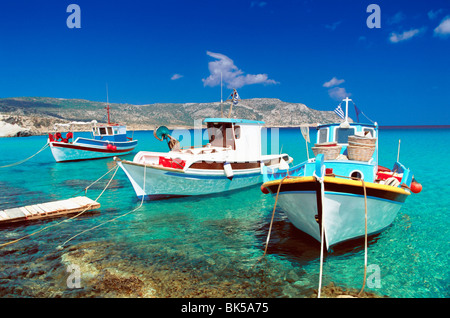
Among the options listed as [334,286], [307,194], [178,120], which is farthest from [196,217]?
[178,120]

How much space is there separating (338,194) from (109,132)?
33.0 meters

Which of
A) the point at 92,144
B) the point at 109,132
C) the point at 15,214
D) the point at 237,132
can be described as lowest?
the point at 15,214

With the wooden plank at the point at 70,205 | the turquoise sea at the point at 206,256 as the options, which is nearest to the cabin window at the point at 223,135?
the turquoise sea at the point at 206,256

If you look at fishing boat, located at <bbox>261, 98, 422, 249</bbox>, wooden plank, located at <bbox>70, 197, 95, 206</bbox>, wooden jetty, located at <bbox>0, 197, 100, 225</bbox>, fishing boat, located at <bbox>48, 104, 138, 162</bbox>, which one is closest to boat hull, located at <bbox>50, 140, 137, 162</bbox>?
fishing boat, located at <bbox>48, 104, 138, 162</bbox>

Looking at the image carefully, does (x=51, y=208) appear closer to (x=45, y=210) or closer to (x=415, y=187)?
(x=45, y=210)

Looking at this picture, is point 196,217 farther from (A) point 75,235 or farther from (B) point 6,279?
(B) point 6,279

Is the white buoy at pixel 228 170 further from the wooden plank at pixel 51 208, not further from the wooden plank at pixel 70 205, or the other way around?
the wooden plank at pixel 51 208

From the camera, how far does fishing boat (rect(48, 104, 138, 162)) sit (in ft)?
97.9

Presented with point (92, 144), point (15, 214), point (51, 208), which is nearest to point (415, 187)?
point (51, 208)

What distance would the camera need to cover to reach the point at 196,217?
1178 centimetres

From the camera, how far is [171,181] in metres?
13.7

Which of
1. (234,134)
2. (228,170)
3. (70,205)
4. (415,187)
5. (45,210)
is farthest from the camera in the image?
(234,134)

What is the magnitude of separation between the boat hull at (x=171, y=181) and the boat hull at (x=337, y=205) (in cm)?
633

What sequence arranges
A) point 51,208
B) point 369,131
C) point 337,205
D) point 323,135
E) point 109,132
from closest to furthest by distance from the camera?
1. point 337,205
2. point 369,131
3. point 323,135
4. point 51,208
5. point 109,132
